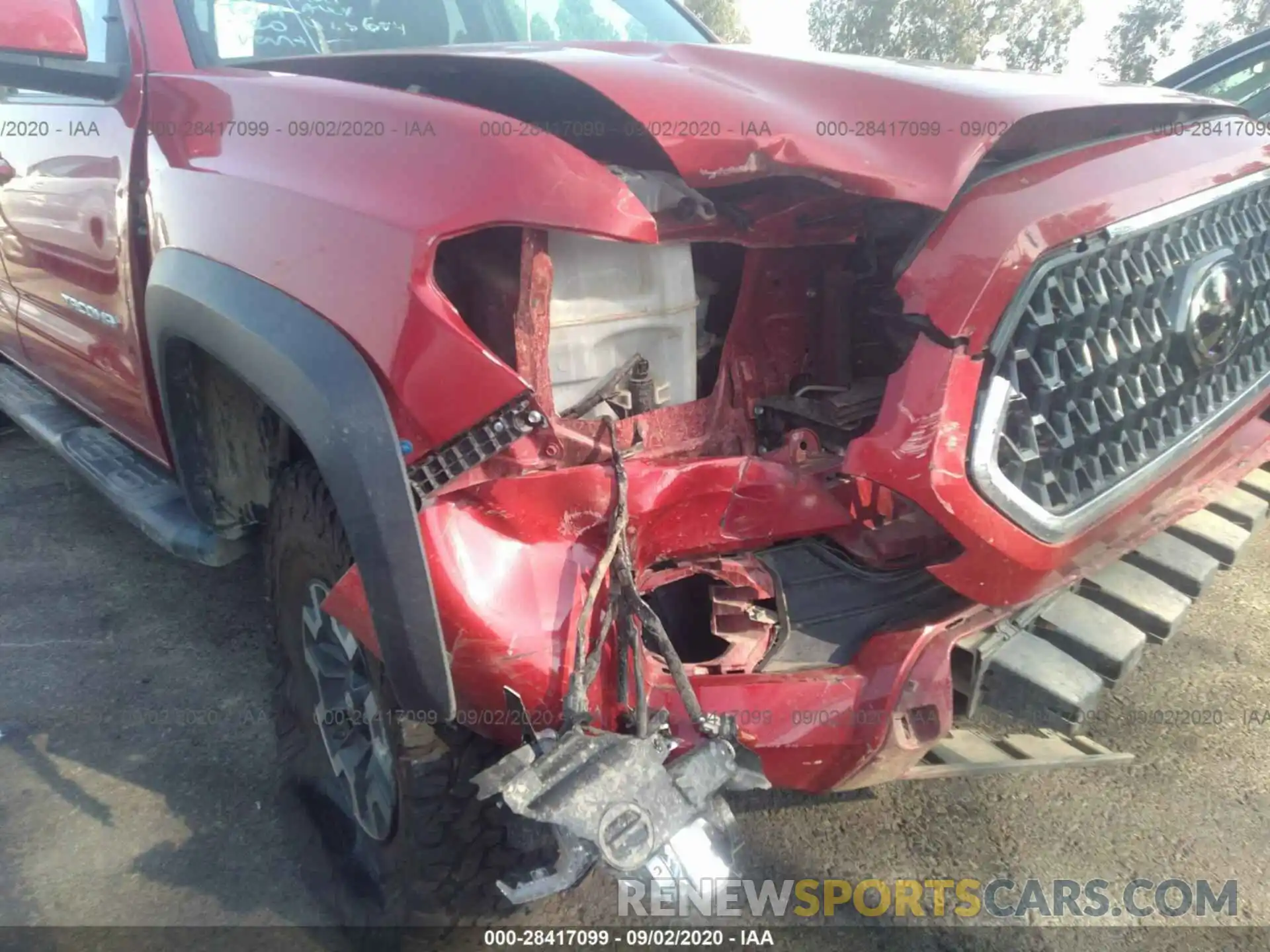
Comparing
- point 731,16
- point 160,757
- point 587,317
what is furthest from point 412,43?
point 731,16

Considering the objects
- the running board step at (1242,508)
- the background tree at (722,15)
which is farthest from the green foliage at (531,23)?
the background tree at (722,15)

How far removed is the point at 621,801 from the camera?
129cm

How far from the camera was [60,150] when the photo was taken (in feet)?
7.91

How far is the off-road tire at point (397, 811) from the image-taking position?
1.61 metres

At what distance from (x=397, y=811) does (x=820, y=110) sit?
1.54m

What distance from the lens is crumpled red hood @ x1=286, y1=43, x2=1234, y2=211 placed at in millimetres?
1498

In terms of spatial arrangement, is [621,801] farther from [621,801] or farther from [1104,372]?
[1104,372]

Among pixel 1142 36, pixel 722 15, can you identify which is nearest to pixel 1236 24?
pixel 1142 36

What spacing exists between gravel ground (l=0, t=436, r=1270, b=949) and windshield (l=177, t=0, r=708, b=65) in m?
1.80

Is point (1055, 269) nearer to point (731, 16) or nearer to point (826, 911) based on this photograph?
point (826, 911)

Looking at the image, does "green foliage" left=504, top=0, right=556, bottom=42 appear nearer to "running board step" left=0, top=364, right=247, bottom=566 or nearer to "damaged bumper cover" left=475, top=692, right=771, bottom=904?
"running board step" left=0, top=364, right=247, bottom=566

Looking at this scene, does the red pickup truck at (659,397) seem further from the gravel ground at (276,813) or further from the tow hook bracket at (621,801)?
the gravel ground at (276,813)

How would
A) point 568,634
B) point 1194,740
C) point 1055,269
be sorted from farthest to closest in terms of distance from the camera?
point 1194,740 < point 1055,269 < point 568,634

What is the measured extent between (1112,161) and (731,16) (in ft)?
66.4
